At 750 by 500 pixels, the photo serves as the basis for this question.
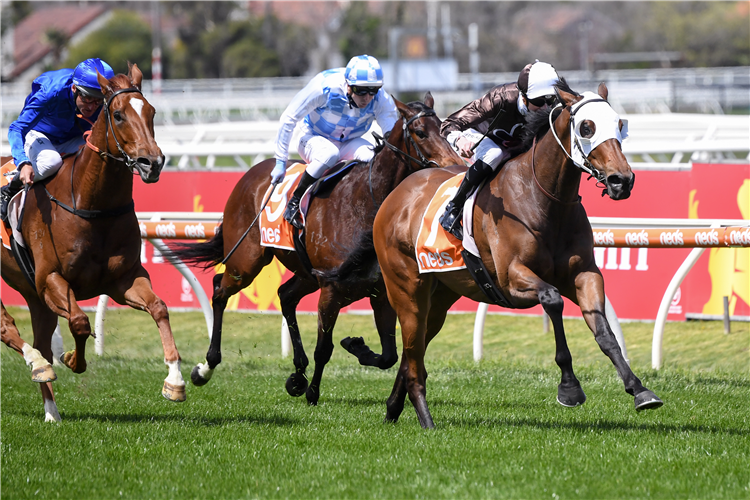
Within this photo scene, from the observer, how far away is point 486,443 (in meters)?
4.91

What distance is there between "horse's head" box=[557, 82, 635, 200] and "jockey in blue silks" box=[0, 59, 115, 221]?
2.84 metres

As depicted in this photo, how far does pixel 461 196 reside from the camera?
17.3ft

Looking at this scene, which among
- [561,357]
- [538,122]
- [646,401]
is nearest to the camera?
[646,401]

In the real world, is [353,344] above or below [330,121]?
below

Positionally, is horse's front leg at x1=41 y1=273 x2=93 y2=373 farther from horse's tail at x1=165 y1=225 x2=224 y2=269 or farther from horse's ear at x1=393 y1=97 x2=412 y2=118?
horse's ear at x1=393 y1=97 x2=412 y2=118

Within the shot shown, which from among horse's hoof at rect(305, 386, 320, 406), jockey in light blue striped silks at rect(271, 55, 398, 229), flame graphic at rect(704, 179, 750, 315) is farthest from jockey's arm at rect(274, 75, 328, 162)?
flame graphic at rect(704, 179, 750, 315)

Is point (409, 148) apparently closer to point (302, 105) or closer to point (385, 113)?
point (385, 113)

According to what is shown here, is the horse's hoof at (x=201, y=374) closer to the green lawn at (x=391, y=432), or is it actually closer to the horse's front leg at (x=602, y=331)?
the green lawn at (x=391, y=432)

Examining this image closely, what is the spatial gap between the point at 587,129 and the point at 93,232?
284 cm

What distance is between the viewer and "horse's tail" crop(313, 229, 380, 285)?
638 cm

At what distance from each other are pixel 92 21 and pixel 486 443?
196ft

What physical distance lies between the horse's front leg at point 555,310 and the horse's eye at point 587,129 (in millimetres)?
700

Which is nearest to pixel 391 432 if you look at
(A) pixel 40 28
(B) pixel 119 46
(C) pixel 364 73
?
(C) pixel 364 73

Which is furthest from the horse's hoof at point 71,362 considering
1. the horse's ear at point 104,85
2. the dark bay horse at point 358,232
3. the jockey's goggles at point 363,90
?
the jockey's goggles at point 363,90
